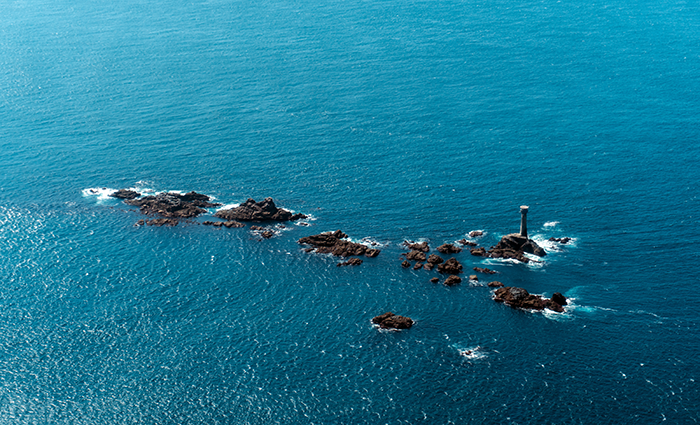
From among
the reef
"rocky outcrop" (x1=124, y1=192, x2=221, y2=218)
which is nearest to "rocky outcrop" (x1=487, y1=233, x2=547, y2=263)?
the reef

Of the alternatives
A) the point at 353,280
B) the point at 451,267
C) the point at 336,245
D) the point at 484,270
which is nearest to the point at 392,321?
the point at 353,280

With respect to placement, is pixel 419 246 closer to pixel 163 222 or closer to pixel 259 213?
pixel 259 213

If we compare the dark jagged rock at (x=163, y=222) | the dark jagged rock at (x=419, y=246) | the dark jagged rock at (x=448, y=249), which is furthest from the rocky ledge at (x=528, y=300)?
the dark jagged rock at (x=163, y=222)

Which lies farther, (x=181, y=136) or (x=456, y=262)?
(x=181, y=136)

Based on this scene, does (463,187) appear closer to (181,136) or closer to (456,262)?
(456,262)

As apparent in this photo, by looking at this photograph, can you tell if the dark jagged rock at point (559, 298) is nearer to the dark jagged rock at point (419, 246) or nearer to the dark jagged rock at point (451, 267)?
the dark jagged rock at point (451, 267)

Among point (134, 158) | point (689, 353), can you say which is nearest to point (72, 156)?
point (134, 158)
